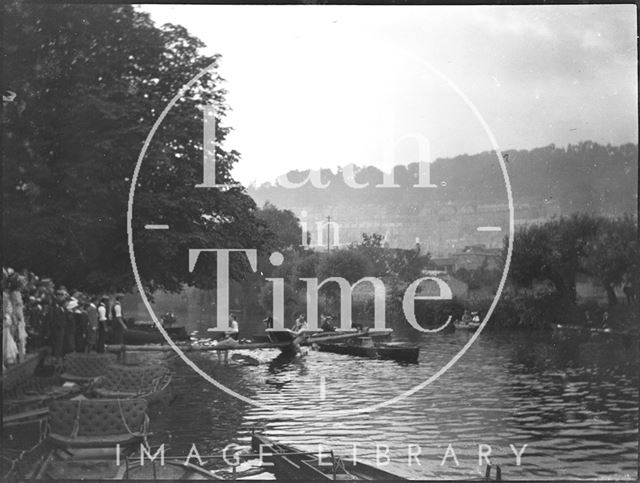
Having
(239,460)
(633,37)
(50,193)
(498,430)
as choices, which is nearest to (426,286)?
(498,430)

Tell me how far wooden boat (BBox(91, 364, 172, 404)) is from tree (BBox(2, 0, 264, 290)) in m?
0.72

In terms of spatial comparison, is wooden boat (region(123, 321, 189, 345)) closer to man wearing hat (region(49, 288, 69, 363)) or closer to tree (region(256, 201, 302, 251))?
man wearing hat (region(49, 288, 69, 363))

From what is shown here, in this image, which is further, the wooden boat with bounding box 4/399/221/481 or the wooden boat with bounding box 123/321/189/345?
the wooden boat with bounding box 123/321/189/345

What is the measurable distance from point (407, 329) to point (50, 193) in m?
3.12

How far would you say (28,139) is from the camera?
27.9 ft

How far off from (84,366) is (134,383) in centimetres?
44

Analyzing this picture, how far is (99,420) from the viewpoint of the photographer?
8.12 m

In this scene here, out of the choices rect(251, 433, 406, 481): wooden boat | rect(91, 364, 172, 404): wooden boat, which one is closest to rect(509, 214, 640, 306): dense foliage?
rect(251, 433, 406, 481): wooden boat

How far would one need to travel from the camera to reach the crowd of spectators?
8.39 meters

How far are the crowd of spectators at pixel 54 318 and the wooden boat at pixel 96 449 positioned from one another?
25.7 inches

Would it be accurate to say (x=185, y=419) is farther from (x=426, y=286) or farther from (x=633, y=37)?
(x=633, y=37)

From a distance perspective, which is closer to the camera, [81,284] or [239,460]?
[239,460]

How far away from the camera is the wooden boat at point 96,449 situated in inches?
311

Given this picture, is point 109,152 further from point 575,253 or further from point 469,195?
point 575,253
